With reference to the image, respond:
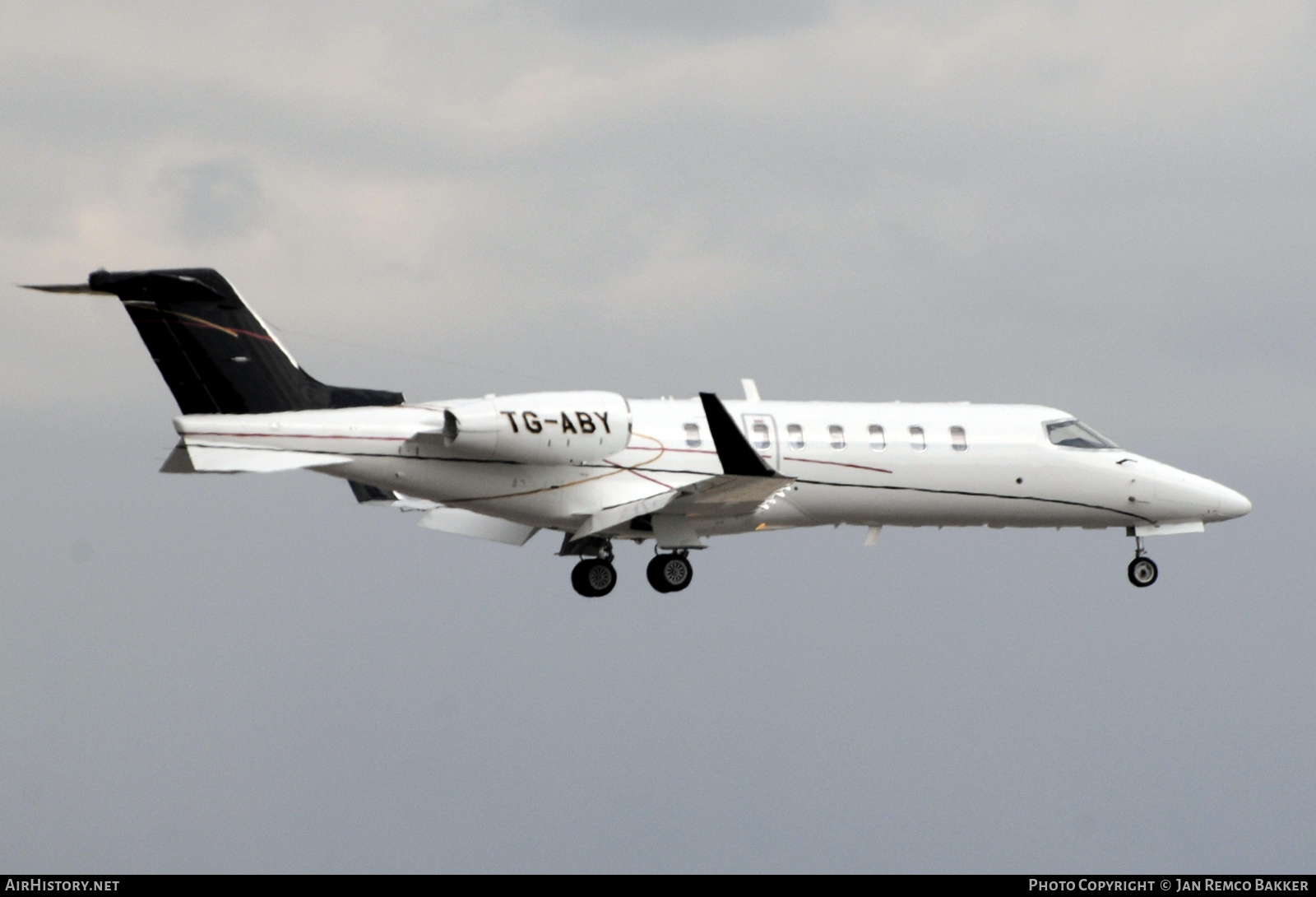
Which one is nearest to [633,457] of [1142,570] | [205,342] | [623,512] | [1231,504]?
[623,512]

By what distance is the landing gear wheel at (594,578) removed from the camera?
32.6m

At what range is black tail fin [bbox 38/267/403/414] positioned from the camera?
2825 cm

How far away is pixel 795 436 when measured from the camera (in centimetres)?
3209

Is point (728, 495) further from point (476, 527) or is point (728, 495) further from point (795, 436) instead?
point (476, 527)

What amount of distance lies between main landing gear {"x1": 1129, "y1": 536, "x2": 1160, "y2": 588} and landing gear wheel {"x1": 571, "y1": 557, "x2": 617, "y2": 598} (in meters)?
9.76

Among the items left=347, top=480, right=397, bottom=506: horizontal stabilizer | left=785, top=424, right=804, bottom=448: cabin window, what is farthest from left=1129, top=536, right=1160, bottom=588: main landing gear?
left=347, top=480, right=397, bottom=506: horizontal stabilizer

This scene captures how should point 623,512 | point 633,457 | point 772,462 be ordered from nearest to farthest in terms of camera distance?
point 623,512 → point 633,457 → point 772,462

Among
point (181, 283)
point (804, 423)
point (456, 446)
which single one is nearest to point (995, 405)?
point (804, 423)

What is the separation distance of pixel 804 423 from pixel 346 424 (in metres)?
7.89

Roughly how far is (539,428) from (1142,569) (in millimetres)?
12322

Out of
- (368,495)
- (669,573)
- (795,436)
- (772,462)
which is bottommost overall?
(669,573)

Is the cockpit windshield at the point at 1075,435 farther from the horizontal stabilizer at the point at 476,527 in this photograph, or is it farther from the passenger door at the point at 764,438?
the horizontal stabilizer at the point at 476,527

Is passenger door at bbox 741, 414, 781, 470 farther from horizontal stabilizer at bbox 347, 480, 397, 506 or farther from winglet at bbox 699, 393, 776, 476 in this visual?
horizontal stabilizer at bbox 347, 480, 397, 506

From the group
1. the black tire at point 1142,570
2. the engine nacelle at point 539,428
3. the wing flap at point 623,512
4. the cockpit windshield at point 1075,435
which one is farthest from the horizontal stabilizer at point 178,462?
the black tire at point 1142,570
